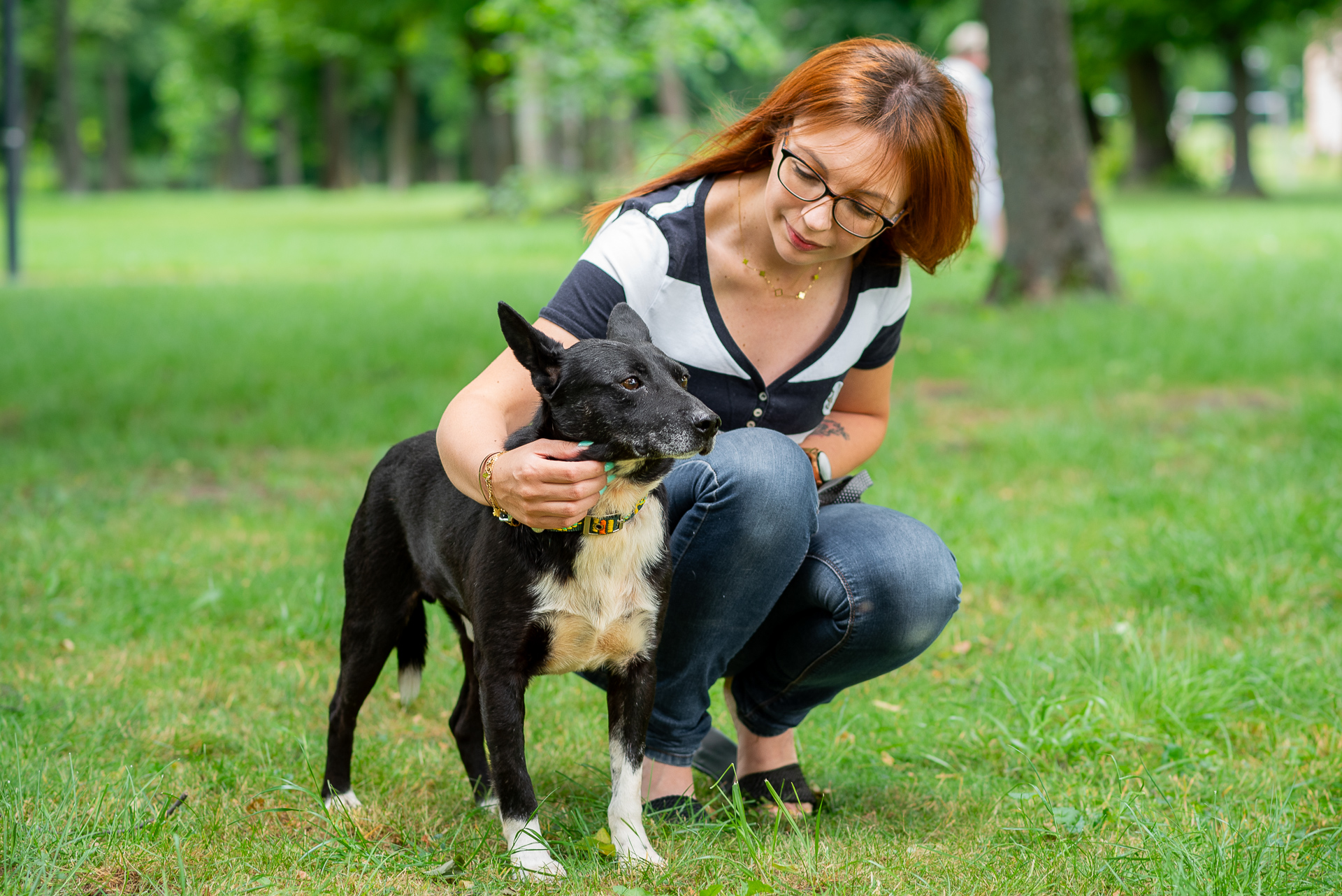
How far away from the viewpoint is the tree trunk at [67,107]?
123ft

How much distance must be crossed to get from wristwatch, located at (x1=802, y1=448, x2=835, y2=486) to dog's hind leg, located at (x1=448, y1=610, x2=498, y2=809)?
3.20 ft

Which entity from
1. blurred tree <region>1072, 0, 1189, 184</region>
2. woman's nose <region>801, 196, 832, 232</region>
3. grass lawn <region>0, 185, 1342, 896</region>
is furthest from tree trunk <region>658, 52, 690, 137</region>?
woman's nose <region>801, 196, 832, 232</region>

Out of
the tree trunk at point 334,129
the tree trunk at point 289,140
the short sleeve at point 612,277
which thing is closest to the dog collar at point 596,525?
the short sleeve at point 612,277

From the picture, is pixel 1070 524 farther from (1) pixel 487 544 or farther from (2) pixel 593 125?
(2) pixel 593 125

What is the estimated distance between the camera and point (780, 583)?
271 cm

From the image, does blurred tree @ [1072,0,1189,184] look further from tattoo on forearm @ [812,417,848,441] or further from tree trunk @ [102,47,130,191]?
tree trunk @ [102,47,130,191]

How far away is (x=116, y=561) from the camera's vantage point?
4691 mm

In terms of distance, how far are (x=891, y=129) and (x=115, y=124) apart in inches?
2049

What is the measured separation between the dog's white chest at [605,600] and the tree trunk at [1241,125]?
92.7ft

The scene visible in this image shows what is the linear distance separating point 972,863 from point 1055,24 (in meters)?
8.45

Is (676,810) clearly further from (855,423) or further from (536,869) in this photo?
(855,423)

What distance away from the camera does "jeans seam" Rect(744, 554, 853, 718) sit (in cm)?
273

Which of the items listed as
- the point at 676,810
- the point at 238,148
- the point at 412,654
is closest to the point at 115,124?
the point at 238,148

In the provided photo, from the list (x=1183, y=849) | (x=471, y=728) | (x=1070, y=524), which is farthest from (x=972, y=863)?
(x=1070, y=524)
